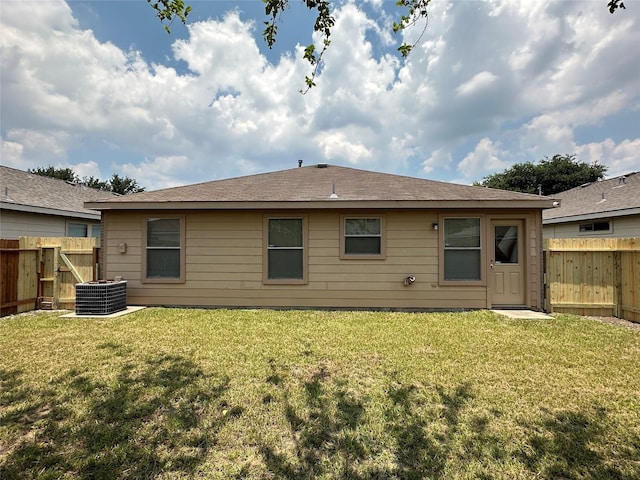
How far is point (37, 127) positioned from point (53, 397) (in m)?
15.3

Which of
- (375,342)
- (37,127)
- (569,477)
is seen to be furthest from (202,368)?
(37,127)

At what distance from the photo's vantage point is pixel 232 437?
2.20 m

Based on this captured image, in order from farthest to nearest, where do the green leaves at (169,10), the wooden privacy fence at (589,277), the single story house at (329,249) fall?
the single story house at (329,249)
the wooden privacy fence at (589,277)
the green leaves at (169,10)

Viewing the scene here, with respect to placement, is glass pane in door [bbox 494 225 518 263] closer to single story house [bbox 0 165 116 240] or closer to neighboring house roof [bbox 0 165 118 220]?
neighboring house roof [bbox 0 165 118 220]

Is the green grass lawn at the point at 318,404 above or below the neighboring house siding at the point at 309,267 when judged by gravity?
below

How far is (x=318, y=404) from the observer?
2.66 m

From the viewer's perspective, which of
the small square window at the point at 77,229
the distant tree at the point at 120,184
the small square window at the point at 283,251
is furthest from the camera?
the distant tree at the point at 120,184

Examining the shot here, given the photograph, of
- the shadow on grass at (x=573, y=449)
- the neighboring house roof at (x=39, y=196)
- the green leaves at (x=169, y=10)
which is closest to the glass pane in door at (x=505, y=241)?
the shadow on grass at (x=573, y=449)

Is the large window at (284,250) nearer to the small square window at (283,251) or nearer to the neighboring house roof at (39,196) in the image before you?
the small square window at (283,251)

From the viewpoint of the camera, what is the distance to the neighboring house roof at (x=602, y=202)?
8.96 meters

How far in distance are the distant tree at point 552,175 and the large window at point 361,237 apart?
33.4m

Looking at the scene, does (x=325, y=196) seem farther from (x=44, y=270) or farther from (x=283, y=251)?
(x=44, y=270)

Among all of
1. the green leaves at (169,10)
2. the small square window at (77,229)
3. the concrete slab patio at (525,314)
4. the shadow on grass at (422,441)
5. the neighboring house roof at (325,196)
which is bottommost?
the shadow on grass at (422,441)

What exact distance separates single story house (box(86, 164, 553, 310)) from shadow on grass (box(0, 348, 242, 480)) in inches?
137
